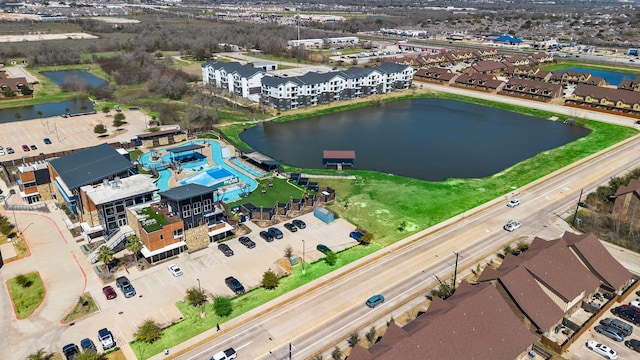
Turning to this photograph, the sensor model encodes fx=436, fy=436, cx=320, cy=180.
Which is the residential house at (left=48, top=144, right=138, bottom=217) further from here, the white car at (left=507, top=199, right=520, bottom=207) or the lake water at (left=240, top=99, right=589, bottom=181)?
the white car at (left=507, top=199, right=520, bottom=207)

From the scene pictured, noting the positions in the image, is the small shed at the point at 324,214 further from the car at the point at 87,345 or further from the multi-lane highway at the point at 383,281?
the car at the point at 87,345

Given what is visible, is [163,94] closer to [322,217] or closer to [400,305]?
[322,217]

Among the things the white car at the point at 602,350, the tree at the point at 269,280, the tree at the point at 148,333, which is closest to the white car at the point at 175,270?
the tree at the point at 148,333

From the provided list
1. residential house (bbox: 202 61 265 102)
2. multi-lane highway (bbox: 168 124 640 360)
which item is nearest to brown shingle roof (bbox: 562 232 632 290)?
multi-lane highway (bbox: 168 124 640 360)

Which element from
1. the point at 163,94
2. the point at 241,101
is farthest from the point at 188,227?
the point at 163,94

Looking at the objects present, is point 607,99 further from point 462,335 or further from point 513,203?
point 462,335

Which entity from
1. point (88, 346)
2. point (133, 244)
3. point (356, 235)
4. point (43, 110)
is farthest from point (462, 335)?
point (43, 110)
